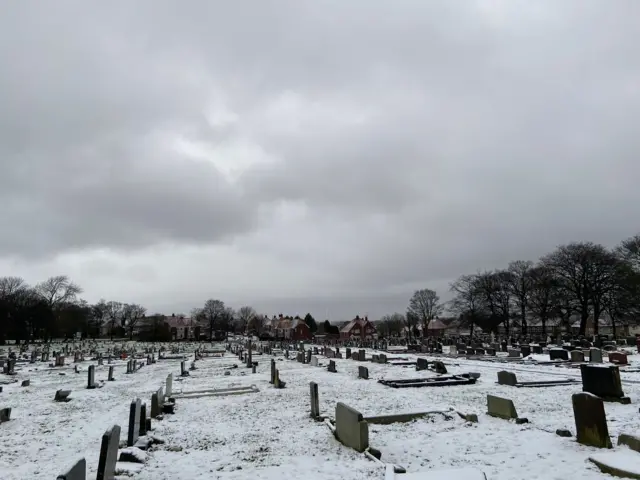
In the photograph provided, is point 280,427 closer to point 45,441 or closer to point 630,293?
point 45,441

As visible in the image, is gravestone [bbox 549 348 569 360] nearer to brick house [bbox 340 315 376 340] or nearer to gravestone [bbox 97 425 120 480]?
gravestone [bbox 97 425 120 480]

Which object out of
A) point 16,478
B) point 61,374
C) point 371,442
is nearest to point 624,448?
point 371,442

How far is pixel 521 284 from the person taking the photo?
69.2m

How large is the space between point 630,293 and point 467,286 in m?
32.4

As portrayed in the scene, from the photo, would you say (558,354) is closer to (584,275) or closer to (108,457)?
(108,457)

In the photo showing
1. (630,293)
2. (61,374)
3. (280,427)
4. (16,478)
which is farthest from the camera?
(630,293)

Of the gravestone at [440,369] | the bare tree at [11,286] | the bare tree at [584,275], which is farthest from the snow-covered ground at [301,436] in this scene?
the bare tree at [11,286]

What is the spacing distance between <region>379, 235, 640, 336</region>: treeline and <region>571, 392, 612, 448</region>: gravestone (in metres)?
49.0

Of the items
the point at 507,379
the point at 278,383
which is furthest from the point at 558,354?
the point at 278,383

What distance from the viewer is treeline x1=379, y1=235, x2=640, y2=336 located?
5056 cm

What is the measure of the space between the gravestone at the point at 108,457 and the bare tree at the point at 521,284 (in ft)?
225

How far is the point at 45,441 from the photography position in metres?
10.1

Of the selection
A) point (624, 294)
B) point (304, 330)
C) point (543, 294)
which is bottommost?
point (304, 330)

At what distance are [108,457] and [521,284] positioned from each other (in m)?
72.0
